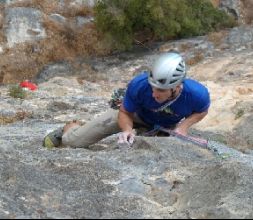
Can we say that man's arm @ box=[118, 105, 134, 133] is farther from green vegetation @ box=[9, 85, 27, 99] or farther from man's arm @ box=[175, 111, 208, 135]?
green vegetation @ box=[9, 85, 27, 99]

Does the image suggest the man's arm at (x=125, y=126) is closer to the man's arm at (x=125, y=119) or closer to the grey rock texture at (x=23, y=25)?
the man's arm at (x=125, y=119)

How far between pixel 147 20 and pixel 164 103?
10.9 meters

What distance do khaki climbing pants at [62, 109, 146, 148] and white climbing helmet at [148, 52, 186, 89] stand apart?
102 centimetres

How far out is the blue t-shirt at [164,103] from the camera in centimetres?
546

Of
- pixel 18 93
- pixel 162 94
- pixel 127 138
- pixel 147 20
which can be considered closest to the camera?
pixel 162 94

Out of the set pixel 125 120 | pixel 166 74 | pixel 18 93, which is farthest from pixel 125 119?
pixel 18 93

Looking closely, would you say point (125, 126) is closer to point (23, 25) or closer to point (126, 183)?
point (126, 183)

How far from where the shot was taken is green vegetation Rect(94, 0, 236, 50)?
15859 millimetres

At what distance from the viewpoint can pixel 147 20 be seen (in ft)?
52.8

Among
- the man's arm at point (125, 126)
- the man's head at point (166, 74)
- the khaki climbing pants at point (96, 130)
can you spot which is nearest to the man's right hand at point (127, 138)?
the man's arm at point (125, 126)

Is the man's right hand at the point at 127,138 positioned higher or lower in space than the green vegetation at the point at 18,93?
higher

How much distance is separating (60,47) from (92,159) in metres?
11.7

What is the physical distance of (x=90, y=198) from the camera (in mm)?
4188

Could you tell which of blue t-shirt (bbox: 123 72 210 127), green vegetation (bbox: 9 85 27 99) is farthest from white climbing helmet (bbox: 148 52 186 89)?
green vegetation (bbox: 9 85 27 99)
